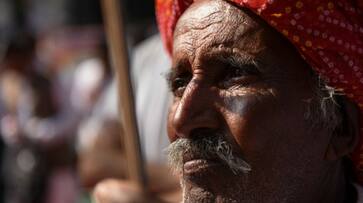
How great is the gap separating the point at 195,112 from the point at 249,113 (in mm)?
140

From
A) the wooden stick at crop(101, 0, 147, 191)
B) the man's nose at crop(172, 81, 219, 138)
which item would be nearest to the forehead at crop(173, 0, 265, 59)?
the man's nose at crop(172, 81, 219, 138)

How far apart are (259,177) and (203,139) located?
0.57 feet

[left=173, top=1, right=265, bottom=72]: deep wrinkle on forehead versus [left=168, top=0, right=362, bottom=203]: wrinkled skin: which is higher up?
[left=173, top=1, right=265, bottom=72]: deep wrinkle on forehead

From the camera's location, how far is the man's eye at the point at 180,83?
8.22ft

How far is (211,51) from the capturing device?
95.0 inches

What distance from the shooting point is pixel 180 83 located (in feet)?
A: 8.31

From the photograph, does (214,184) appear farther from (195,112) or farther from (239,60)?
(239,60)

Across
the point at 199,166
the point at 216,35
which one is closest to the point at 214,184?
the point at 199,166

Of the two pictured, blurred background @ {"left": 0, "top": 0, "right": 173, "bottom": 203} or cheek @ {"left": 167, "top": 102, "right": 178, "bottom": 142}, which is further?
blurred background @ {"left": 0, "top": 0, "right": 173, "bottom": 203}

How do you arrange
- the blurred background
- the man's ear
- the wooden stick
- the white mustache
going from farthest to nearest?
the blurred background < the wooden stick < the man's ear < the white mustache

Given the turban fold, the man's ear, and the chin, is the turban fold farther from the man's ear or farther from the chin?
the chin

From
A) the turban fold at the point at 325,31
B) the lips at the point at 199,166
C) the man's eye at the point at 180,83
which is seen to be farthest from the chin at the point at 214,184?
the turban fold at the point at 325,31

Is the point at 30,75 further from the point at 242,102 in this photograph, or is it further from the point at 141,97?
the point at 242,102

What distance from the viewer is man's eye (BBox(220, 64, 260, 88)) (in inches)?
94.2
